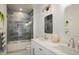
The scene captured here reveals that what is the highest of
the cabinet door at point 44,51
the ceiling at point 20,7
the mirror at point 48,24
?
the ceiling at point 20,7

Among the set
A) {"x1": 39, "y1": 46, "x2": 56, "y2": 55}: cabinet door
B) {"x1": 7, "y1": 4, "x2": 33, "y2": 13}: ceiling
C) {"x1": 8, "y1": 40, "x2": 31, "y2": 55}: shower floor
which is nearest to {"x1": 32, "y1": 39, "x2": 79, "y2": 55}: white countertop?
{"x1": 39, "y1": 46, "x2": 56, "y2": 55}: cabinet door

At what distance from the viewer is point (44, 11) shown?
5.28ft

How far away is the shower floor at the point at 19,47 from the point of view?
155 centimetres

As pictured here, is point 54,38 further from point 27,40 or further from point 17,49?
point 17,49

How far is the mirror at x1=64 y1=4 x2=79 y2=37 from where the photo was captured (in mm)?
1527

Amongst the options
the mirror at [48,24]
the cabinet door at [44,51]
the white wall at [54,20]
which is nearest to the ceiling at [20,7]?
the white wall at [54,20]

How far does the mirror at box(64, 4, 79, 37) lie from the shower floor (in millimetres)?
578

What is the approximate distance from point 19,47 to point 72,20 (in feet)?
2.70

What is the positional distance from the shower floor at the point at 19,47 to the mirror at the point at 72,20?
1.90 feet

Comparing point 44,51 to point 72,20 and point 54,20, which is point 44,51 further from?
point 72,20

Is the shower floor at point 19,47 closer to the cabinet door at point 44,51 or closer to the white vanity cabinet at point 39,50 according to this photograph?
the white vanity cabinet at point 39,50

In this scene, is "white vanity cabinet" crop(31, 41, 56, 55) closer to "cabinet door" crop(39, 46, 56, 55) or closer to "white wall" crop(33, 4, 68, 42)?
"cabinet door" crop(39, 46, 56, 55)

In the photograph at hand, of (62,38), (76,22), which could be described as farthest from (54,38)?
(76,22)
